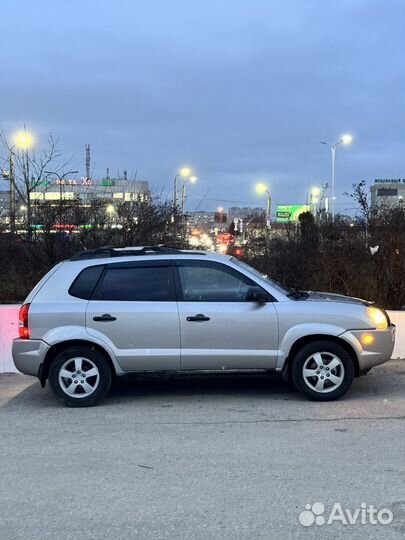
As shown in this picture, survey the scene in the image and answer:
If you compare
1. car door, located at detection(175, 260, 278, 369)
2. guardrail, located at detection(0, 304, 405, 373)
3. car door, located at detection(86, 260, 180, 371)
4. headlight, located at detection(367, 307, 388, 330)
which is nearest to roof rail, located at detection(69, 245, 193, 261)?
car door, located at detection(86, 260, 180, 371)

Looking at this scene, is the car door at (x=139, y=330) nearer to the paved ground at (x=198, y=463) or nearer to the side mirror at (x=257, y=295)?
the paved ground at (x=198, y=463)

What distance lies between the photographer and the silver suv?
635 centimetres

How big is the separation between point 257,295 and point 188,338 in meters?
0.91

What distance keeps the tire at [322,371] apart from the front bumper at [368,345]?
0.14 m

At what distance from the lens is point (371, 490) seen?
13.5 ft

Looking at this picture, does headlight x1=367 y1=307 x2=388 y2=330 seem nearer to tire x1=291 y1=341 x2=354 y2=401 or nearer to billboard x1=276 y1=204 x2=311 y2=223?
tire x1=291 y1=341 x2=354 y2=401

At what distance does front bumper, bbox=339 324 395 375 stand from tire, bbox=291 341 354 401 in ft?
0.46

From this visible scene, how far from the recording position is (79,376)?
21.0ft

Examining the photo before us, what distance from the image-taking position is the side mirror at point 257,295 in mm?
6379

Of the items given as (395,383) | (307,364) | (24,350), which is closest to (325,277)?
(395,383)

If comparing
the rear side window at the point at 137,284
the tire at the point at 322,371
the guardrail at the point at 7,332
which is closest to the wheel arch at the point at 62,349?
the rear side window at the point at 137,284

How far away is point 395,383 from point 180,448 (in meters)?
3.48

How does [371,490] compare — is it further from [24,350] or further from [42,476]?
→ [24,350]

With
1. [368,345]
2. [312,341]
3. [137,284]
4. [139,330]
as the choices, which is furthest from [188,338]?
[368,345]
